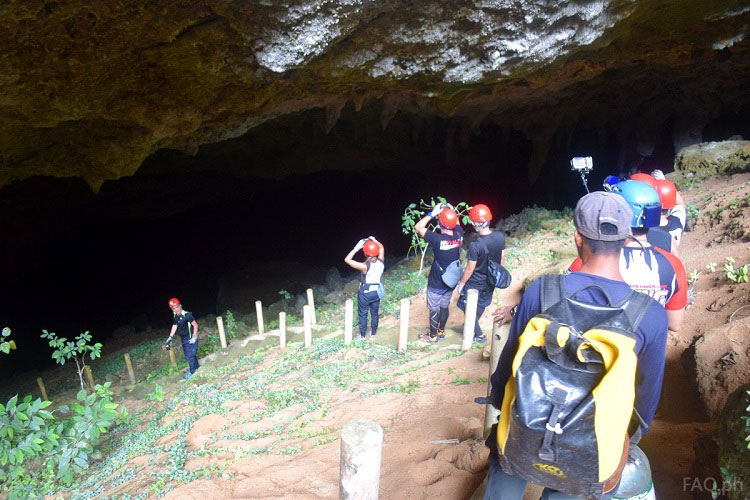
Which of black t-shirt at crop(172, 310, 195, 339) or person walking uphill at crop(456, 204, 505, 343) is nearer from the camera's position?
person walking uphill at crop(456, 204, 505, 343)

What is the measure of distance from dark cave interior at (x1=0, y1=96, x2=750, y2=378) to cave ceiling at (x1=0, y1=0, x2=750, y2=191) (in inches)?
185

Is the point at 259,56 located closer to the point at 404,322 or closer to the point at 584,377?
the point at 404,322

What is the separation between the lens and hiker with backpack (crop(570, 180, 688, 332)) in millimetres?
2377

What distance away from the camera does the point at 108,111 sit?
6852mm

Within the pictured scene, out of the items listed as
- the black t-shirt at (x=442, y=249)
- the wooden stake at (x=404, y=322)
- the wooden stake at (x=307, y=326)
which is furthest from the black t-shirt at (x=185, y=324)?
the black t-shirt at (x=442, y=249)

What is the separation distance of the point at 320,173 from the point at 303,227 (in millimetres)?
2512

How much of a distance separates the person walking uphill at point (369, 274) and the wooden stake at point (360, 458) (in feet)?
13.8

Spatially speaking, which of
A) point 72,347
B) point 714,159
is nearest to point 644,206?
point 72,347

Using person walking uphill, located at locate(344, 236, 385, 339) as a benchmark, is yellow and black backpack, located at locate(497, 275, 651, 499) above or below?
above

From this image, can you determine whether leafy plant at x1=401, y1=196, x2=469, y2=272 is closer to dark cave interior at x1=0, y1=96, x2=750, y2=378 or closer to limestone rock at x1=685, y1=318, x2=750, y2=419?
limestone rock at x1=685, y1=318, x2=750, y2=419

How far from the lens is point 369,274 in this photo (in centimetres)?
639

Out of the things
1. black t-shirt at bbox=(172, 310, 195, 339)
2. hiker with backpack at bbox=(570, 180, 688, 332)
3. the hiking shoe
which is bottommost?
the hiking shoe

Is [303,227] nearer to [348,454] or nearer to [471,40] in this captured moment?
[471,40]

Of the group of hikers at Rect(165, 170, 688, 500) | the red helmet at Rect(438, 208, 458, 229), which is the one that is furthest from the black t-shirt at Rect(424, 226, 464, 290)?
the group of hikers at Rect(165, 170, 688, 500)
